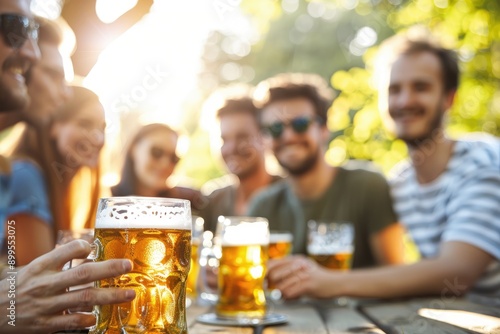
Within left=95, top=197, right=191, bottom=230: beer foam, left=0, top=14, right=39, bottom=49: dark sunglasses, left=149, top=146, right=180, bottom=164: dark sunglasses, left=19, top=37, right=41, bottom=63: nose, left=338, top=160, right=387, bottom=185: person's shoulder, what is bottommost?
left=95, top=197, right=191, bottom=230: beer foam

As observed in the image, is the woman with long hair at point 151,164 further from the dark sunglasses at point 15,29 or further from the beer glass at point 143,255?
the beer glass at point 143,255

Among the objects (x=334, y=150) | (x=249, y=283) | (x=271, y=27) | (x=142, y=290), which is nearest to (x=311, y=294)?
(x=249, y=283)

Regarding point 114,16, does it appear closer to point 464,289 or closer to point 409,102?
point 409,102

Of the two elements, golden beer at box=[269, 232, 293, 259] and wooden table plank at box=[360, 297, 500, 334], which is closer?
wooden table plank at box=[360, 297, 500, 334]

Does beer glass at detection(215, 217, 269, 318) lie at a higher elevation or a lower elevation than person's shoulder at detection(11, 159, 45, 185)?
lower

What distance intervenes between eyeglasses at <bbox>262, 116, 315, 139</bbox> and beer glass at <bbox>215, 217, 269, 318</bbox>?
202 cm

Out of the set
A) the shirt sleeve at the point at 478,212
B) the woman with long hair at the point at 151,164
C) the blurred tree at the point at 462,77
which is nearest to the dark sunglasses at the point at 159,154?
the woman with long hair at the point at 151,164

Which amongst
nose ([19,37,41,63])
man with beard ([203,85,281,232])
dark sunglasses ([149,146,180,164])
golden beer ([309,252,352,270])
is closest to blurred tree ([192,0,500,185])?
man with beard ([203,85,281,232])

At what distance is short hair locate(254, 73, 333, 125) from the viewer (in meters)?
3.83

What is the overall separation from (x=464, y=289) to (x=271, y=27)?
14406 mm

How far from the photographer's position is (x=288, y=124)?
384 cm

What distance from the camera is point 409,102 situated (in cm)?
335

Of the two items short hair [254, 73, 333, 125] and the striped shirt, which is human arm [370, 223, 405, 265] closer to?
the striped shirt

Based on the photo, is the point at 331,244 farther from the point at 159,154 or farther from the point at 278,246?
the point at 159,154
